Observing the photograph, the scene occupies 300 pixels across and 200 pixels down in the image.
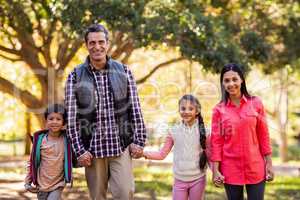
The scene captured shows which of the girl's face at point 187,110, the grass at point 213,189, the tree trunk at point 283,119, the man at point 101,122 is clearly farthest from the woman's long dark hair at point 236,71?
the tree trunk at point 283,119

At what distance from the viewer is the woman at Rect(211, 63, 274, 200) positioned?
4988mm

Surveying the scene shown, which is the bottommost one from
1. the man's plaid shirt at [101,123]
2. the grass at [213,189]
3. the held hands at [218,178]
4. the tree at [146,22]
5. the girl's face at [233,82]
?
the grass at [213,189]

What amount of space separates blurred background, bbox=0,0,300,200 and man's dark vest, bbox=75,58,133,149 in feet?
14.2

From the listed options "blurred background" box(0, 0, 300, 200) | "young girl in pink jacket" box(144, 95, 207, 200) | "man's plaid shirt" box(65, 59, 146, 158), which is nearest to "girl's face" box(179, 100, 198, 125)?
"young girl in pink jacket" box(144, 95, 207, 200)

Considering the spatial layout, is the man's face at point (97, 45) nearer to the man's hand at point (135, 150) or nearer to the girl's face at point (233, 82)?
the man's hand at point (135, 150)

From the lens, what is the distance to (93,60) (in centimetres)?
497

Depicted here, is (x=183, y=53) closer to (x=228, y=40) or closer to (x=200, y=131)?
(x=228, y=40)

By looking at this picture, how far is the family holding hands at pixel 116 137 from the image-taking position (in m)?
4.91

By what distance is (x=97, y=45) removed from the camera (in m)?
4.90

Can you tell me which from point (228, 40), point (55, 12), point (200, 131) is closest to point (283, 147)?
point (228, 40)

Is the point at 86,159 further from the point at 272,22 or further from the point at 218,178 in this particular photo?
the point at 272,22

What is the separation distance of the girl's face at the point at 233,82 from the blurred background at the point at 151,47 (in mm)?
4380

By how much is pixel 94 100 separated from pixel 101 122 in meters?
0.21

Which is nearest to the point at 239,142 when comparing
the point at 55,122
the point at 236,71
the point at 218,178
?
the point at 218,178
